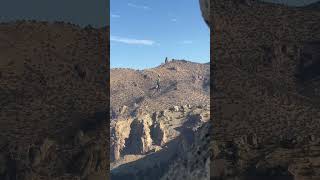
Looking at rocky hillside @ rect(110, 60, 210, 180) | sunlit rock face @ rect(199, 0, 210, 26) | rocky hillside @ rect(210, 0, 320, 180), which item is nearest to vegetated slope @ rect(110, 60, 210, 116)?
rocky hillside @ rect(110, 60, 210, 180)

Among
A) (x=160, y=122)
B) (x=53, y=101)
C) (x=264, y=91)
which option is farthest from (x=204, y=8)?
(x=160, y=122)

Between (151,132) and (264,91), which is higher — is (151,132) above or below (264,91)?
below

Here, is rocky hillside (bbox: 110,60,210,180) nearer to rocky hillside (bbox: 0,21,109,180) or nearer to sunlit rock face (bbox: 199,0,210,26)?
sunlit rock face (bbox: 199,0,210,26)

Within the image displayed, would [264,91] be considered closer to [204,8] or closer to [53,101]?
[204,8]

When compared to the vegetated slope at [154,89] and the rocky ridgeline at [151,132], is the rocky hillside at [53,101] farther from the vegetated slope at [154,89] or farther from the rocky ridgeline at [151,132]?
the vegetated slope at [154,89]

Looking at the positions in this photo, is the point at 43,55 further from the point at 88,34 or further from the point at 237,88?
the point at 237,88

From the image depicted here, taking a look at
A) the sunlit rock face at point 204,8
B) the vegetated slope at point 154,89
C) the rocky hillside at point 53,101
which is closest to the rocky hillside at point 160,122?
the vegetated slope at point 154,89
